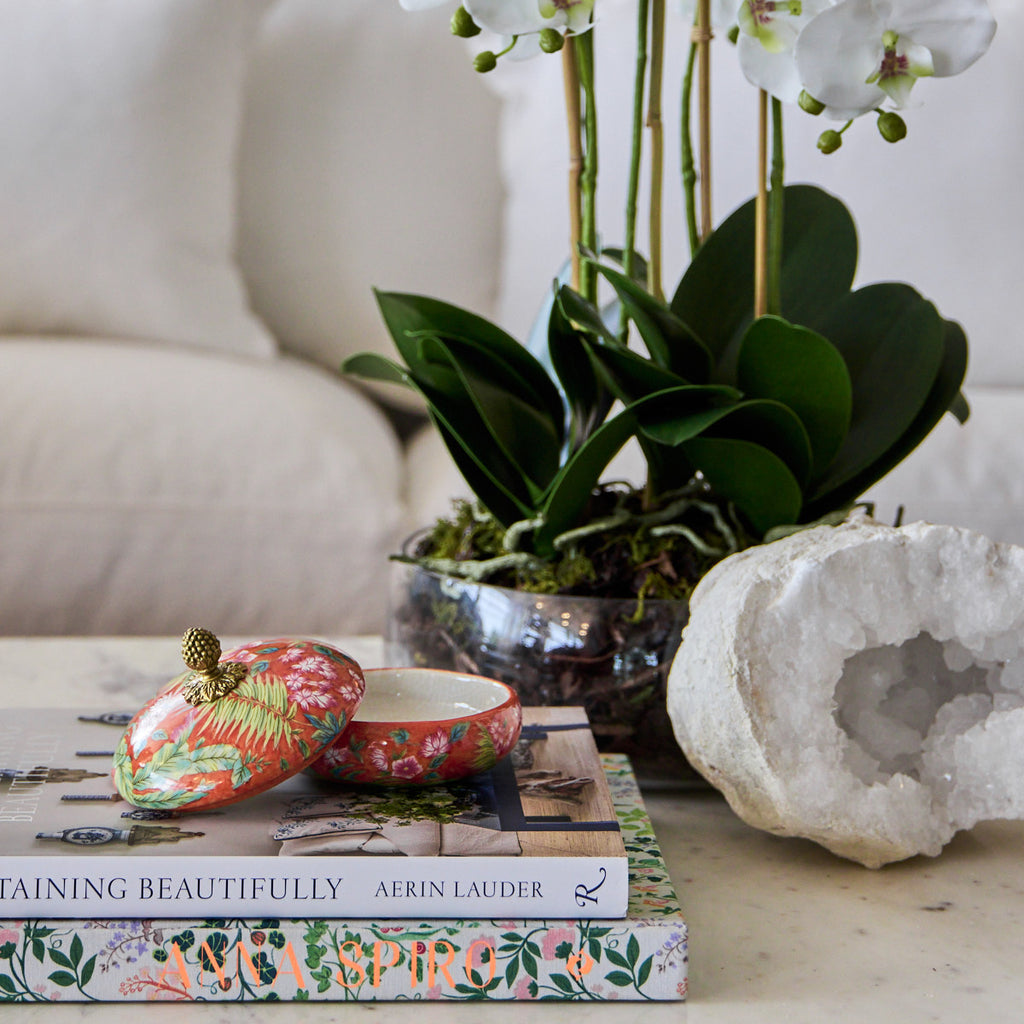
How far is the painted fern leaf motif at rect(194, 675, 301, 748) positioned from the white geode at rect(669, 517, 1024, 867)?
0.58 feet

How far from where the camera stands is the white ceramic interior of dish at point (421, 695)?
20.6 inches

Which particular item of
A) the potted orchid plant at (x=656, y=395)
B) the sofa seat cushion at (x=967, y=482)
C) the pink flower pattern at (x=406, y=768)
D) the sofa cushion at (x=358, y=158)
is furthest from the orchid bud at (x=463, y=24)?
the sofa cushion at (x=358, y=158)

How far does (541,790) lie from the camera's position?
18.0 inches

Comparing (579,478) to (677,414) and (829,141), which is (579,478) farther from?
(829,141)

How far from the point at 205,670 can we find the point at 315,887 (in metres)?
0.09

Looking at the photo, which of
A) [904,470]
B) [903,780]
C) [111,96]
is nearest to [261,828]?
[903,780]

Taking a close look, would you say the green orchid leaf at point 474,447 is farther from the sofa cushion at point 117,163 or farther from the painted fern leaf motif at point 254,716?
the sofa cushion at point 117,163

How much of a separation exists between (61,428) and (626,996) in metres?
0.93

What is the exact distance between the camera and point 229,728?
0.41 metres

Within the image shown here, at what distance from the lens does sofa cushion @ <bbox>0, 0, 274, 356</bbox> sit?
1277mm

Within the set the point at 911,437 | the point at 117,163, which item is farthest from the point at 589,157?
the point at 117,163

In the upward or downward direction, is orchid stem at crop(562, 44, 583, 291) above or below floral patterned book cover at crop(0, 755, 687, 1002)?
above

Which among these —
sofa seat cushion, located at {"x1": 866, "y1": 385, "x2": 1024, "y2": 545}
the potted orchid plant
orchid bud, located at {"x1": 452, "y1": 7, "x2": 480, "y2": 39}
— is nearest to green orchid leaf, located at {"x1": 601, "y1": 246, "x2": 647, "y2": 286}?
the potted orchid plant

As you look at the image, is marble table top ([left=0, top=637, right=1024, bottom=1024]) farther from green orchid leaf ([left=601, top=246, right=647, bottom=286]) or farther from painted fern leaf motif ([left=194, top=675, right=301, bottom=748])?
green orchid leaf ([left=601, top=246, right=647, bottom=286])
